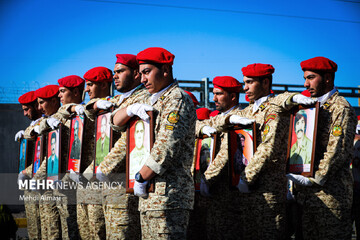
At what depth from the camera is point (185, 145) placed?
3.82m

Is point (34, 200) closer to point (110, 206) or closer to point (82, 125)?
point (82, 125)

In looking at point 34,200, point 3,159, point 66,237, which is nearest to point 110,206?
point 66,237

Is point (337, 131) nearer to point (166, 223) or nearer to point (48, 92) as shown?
point (166, 223)

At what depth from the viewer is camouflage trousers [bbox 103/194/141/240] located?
4.39m

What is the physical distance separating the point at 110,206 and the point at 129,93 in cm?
134

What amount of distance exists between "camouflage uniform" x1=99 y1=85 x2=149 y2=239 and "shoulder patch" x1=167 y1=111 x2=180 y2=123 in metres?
0.74

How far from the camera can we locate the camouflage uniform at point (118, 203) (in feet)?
14.5

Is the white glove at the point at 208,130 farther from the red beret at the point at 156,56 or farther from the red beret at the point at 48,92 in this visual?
the red beret at the point at 48,92

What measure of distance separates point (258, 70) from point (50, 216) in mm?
3678

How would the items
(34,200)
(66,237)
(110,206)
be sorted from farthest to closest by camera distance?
(34,200) → (66,237) → (110,206)

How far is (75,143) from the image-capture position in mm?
5816

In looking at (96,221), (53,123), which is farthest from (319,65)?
(53,123)

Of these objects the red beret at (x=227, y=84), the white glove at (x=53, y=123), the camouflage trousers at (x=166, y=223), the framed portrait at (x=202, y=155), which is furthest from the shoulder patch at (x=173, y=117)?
the white glove at (x=53, y=123)

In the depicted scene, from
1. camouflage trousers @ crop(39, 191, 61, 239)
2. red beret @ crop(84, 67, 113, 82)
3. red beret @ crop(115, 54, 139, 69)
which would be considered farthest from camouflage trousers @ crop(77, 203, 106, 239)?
red beret @ crop(84, 67, 113, 82)
